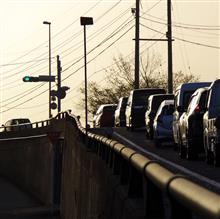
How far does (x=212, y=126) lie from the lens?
16547 mm

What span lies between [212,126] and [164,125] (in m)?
10.6

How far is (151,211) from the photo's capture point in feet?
21.5

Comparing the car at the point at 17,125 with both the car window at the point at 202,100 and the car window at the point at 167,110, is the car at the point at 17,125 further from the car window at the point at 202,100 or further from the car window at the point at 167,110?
the car window at the point at 202,100

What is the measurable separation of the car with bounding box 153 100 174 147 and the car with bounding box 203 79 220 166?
8563mm

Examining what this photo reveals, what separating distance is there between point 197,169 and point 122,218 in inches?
350

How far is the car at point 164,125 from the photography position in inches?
1033

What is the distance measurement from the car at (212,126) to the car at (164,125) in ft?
28.1

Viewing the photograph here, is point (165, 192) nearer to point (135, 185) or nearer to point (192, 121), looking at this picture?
point (135, 185)

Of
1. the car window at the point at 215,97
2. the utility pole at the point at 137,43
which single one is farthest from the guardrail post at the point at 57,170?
the car window at the point at 215,97

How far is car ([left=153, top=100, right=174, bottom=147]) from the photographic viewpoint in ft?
86.1

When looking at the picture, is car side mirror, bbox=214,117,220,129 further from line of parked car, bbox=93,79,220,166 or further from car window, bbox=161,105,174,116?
car window, bbox=161,105,174,116

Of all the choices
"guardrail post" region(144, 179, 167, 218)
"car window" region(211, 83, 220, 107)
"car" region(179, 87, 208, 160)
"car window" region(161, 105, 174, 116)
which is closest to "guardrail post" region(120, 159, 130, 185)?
"guardrail post" region(144, 179, 167, 218)

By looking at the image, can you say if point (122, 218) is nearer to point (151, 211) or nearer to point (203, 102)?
point (151, 211)

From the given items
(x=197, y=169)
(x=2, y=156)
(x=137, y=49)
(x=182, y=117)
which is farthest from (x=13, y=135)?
(x=197, y=169)
